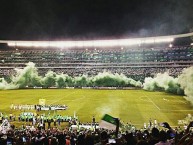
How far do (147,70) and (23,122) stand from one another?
187 feet

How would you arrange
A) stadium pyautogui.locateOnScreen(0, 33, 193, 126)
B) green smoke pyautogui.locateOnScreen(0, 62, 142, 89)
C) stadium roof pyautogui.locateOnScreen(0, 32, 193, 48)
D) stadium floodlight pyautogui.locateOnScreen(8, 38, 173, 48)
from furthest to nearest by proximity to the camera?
stadium floodlight pyautogui.locateOnScreen(8, 38, 173, 48)
stadium roof pyautogui.locateOnScreen(0, 32, 193, 48)
stadium pyautogui.locateOnScreen(0, 33, 193, 126)
green smoke pyautogui.locateOnScreen(0, 62, 142, 89)

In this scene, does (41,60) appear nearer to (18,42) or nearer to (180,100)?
(18,42)

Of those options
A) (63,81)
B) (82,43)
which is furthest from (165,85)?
(82,43)

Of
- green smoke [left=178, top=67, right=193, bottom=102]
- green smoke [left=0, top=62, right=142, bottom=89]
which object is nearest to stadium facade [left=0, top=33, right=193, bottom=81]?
green smoke [left=0, top=62, right=142, bottom=89]

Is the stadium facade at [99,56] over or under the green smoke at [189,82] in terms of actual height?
over

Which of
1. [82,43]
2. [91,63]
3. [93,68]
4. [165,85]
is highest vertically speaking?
[82,43]

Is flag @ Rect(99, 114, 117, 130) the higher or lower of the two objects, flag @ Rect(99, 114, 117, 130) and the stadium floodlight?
the lower

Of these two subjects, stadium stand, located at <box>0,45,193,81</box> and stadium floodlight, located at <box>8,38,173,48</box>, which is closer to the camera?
stadium floodlight, located at <box>8,38,173,48</box>

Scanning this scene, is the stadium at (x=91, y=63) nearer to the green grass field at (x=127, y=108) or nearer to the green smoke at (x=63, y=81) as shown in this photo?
the green smoke at (x=63, y=81)

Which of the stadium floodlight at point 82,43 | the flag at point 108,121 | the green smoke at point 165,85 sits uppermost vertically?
the stadium floodlight at point 82,43

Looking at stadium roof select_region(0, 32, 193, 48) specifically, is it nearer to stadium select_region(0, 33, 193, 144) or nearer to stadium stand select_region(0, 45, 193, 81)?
stadium select_region(0, 33, 193, 144)

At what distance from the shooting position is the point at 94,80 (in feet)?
238

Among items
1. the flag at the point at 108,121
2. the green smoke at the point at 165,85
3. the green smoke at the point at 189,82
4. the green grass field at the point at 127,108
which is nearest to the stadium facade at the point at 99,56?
the green smoke at the point at 165,85

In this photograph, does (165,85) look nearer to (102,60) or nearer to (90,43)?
(102,60)
